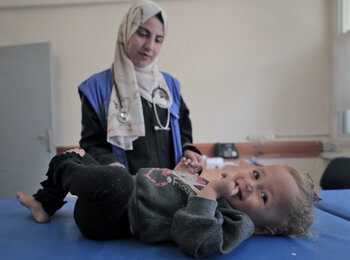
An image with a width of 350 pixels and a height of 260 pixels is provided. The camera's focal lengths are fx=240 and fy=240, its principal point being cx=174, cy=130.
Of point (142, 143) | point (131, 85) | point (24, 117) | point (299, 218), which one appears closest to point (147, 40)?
point (131, 85)

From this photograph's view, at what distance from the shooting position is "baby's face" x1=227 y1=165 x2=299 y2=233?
953mm

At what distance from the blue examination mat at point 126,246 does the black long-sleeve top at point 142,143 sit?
424 millimetres

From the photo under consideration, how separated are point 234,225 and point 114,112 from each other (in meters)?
0.91

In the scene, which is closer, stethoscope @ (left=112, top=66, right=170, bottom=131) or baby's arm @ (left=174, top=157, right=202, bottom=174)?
baby's arm @ (left=174, top=157, right=202, bottom=174)

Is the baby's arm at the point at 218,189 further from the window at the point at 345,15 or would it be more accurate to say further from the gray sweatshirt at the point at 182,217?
the window at the point at 345,15

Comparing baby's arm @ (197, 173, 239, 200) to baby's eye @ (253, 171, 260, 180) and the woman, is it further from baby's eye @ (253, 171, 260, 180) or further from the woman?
the woman

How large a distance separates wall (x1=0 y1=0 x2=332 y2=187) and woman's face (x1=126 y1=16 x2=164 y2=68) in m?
1.68

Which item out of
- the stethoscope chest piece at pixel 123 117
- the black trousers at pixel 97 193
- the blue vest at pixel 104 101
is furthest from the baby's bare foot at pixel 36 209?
the stethoscope chest piece at pixel 123 117

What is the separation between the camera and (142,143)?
144cm

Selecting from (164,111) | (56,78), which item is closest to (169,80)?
(164,111)

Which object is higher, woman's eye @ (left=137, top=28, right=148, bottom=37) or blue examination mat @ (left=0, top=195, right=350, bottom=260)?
woman's eye @ (left=137, top=28, right=148, bottom=37)

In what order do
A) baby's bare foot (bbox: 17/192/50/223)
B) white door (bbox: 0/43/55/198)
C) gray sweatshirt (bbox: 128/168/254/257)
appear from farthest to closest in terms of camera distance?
1. white door (bbox: 0/43/55/198)
2. baby's bare foot (bbox: 17/192/50/223)
3. gray sweatshirt (bbox: 128/168/254/257)

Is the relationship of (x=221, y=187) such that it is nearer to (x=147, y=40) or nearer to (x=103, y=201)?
(x=103, y=201)

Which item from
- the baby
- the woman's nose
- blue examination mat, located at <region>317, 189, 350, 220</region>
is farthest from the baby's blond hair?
the woman's nose
